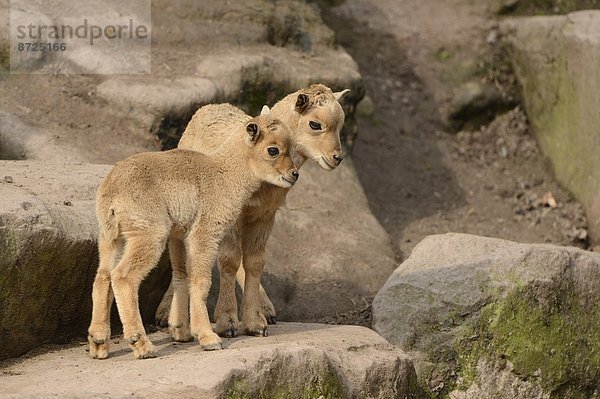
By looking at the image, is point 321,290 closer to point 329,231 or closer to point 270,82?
point 329,231

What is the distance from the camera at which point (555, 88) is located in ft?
63.9

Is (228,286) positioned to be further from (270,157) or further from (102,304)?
(102,304)

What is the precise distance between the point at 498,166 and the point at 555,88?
1809mm

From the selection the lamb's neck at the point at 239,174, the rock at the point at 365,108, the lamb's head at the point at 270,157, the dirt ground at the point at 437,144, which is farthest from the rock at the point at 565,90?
the lamb's neck at the point at 239,174

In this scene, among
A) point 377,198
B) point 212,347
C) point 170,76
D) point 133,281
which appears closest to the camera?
point 133,281

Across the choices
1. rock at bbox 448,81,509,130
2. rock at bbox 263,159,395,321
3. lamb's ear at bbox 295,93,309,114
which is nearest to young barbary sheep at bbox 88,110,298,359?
lamb's ear at bbox 295,93,309,114

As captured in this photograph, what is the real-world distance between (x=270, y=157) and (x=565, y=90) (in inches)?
378

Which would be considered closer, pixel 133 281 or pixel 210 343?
pixel 133 281

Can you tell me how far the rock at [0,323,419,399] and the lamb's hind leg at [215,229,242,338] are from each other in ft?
0.98

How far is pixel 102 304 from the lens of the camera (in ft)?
32.9

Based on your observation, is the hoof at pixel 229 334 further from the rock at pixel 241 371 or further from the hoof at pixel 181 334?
the hoof at pixel 181 334

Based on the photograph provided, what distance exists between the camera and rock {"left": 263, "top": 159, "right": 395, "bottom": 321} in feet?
47.0

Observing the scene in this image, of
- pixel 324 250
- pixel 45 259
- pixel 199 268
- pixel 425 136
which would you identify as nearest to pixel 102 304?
pixel 45 259

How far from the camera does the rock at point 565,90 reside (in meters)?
17.9
